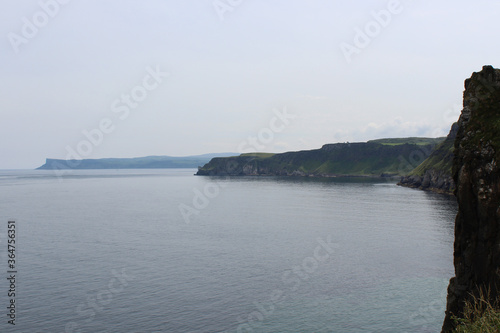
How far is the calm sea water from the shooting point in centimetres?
4397

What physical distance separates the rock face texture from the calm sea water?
8.02 meters

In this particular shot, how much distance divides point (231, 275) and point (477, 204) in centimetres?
3436

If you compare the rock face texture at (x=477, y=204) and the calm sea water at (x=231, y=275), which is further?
the calm sea water at (x=231, y=275)

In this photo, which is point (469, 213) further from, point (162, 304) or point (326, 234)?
point (326, 234)

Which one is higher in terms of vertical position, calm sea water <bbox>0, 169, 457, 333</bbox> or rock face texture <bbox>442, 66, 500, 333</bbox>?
rock face texture <bbox>442, 66, 500, 333</bbox>

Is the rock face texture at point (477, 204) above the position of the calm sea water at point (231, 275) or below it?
above

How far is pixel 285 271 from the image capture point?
6184cm

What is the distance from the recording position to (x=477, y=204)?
37375 millimetres

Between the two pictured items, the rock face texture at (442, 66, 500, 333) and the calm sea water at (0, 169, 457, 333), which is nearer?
the rock face texture at (442, 66, 500, 333)

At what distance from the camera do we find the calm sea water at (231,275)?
44.0 meters

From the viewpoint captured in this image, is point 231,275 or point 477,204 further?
point 231,275

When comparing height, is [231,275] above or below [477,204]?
below

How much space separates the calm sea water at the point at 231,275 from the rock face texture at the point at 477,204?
802cm

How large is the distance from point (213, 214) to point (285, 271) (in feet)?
233
